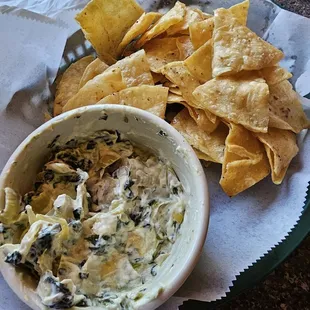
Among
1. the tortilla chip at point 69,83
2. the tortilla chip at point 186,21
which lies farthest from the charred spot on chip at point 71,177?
the tortilla chip at point 186,21

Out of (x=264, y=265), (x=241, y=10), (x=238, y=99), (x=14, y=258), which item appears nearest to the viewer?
(x=14, y=258)

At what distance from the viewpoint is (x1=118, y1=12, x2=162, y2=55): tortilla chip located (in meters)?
1.28

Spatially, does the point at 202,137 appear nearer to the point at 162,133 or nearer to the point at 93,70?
the point at 162,133

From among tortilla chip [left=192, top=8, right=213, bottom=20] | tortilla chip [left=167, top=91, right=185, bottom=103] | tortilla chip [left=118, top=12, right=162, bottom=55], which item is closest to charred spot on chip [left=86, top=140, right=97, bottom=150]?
tortilla chip [left=167, top=91, right=185, bottom=103]

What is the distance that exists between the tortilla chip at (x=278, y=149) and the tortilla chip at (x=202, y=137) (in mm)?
86

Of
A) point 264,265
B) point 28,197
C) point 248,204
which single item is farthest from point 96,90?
point 264,265

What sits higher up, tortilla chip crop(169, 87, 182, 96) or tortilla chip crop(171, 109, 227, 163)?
tortilla chip crop(169, 87, 182, 96)

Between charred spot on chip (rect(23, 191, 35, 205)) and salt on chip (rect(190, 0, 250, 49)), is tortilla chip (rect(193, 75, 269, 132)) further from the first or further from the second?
charred spot on chip (rect(23, 191, 35, 205))

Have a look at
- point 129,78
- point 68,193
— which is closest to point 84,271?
point 68,193

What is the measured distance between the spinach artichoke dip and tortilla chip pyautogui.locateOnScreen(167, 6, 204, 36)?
13.3 inches

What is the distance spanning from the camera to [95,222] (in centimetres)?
100

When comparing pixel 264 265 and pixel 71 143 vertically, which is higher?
pixel 71 143

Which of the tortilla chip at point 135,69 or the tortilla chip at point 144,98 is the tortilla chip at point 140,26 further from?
the tortilla chip at point 144,98

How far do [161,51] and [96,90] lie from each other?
208 millimetres
